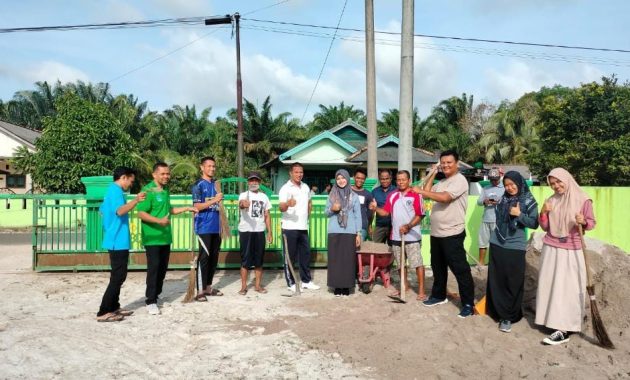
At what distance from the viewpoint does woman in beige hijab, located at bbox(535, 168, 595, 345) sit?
15.9 ft

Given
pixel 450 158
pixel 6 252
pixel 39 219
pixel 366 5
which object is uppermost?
pixel 366 5

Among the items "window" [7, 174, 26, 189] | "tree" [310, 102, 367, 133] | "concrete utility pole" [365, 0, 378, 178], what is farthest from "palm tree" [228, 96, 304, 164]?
"concrete utility pole" [365, 0, 378, 178]


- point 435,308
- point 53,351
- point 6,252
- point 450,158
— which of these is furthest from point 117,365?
point 6,252

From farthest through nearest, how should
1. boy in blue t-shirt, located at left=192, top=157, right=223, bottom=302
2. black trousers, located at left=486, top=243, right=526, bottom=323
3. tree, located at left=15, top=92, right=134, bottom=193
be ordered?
tree, located at left=15, top=92, right=134, bottom=193, boy in blue t-shirt, located at left=192, top=157, right=223, bottom=302, black trousers, located at left=486, top=243, right=526, bottom=323

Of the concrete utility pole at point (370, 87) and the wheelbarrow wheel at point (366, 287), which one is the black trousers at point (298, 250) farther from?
the concrete utility pole at point (370, 87)

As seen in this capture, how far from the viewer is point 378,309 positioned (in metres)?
6.05

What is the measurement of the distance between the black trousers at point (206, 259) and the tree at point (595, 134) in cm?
1907

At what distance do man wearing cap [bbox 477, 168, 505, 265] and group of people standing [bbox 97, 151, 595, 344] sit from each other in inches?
14.5

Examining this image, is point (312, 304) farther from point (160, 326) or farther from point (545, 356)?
point (545, 356)

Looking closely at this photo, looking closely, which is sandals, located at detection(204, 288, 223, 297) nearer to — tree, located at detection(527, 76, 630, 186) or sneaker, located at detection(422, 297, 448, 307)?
sneaker, located at detection(422, 297, 448, 307)

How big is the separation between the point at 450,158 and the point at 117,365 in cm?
408

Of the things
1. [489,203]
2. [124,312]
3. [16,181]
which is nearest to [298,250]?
[124,312]

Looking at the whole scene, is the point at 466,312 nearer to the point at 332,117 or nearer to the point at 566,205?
the point at 566,205

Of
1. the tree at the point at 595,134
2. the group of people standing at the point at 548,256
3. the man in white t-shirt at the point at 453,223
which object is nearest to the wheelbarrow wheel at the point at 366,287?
the man in white t-shirt at the point at 453,223
